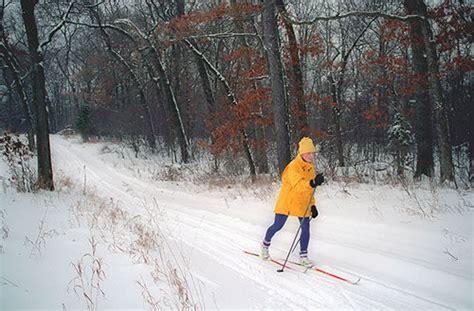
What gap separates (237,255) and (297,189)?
1.66 metres

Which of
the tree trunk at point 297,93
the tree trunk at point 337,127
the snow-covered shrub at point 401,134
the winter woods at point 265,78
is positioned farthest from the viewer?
the snow-covered shrub at point 401,134

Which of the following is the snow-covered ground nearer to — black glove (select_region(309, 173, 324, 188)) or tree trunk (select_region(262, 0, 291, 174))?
black glove (select_region(309, 173, 324, 188))

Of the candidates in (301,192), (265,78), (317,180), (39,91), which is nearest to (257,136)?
(265,78)

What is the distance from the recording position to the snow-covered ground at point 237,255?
442cm

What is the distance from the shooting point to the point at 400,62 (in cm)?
1859

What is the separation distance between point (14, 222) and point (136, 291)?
445cm

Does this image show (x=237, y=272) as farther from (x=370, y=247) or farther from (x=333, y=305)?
(x=370, y=247)

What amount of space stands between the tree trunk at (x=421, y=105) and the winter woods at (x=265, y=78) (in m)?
0.04

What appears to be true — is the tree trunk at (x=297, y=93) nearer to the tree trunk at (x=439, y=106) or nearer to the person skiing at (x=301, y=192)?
the tree trunk at (x=439, y=106)

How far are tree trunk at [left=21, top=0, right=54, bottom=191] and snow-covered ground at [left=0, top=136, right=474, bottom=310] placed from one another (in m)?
1.51

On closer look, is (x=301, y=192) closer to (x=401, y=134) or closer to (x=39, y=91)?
(x=39, y=91)

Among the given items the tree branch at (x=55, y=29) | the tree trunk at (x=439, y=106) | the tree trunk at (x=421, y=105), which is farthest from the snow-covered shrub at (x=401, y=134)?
the tree branch at (x=55, y=29)

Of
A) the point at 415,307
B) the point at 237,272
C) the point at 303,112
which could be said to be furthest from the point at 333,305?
the point at 303,112

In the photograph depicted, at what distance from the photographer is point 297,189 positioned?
18.8ft
